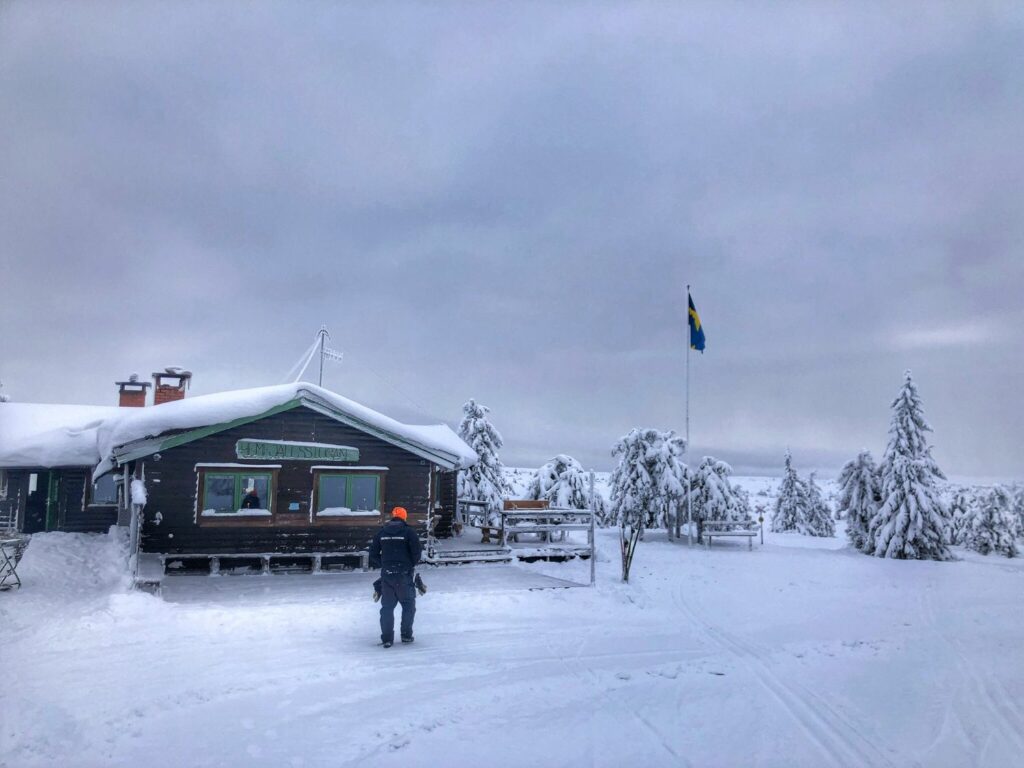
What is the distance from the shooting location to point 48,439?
961 inches

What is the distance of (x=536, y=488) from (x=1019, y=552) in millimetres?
26769

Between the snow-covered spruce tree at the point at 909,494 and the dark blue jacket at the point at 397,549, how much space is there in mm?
26201

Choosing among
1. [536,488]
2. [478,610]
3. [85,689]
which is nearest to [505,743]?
[85,689]

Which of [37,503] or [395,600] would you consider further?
[37,503]

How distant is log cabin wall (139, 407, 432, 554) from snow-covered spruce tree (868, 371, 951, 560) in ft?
72.6

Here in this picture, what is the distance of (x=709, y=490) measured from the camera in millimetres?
31906

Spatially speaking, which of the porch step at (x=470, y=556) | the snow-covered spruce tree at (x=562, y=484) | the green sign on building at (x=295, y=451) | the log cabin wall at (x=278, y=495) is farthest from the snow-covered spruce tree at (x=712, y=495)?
the green sign on building at (x=295, y=451)

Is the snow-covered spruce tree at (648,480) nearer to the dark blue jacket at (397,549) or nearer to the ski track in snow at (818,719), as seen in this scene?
the ski track in snow at (818,719)

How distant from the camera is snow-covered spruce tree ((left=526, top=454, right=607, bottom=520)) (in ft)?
115

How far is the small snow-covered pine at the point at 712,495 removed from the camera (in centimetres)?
3178

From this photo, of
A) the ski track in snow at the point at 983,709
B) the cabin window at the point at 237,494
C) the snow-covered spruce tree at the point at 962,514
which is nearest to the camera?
the ski track in snow at the point at 983,709

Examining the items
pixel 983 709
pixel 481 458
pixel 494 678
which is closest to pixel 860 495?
pixel 481 458

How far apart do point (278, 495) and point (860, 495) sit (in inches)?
1104

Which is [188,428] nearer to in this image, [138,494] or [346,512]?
[138,494]
